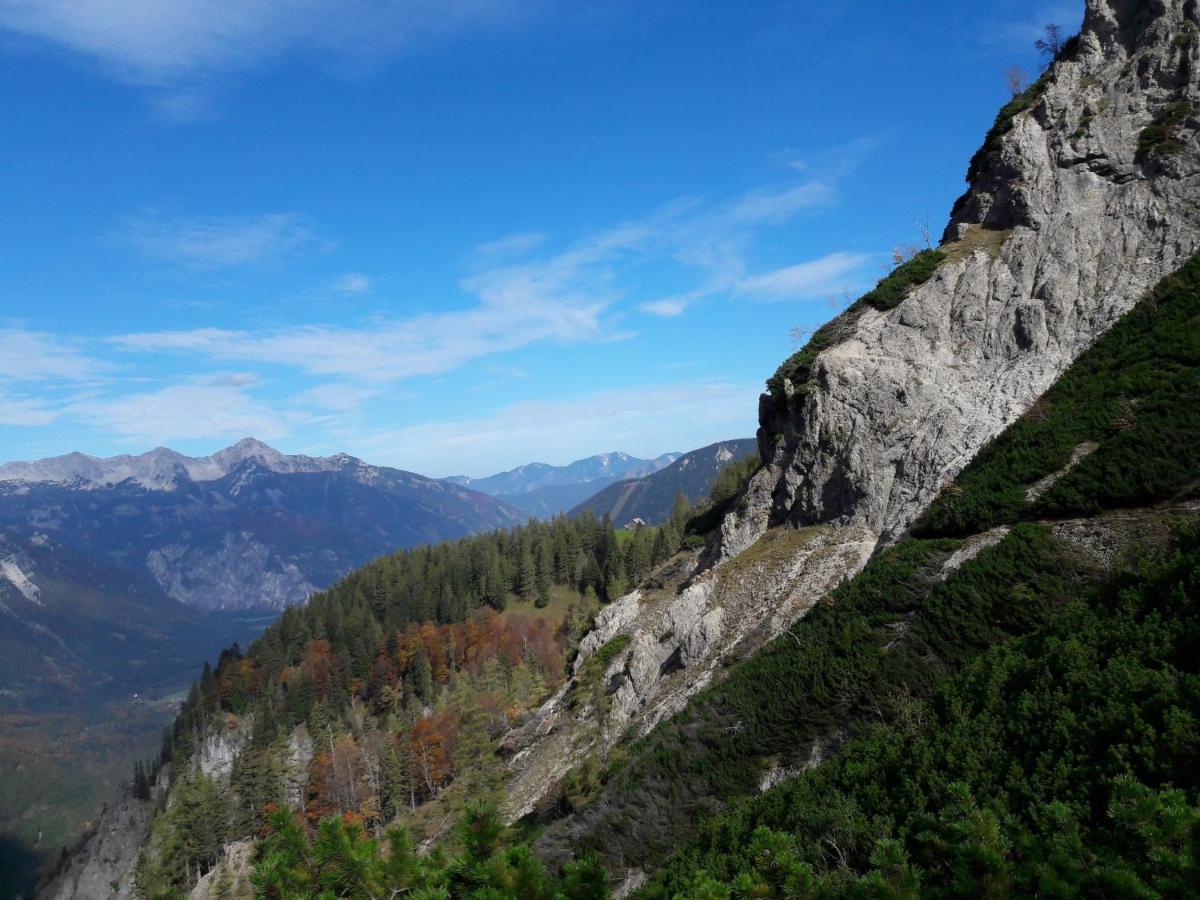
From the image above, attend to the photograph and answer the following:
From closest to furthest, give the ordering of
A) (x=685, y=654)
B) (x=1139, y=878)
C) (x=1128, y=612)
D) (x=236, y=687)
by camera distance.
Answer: (x=1139, y=878) < (x=1128, y=612) < (x=685, y=654) < (x=236, y=687)

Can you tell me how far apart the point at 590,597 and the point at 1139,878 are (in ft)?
363

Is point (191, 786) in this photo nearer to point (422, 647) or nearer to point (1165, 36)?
point (422, 647)

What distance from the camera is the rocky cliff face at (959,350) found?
32.4m

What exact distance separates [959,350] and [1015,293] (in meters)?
4.04

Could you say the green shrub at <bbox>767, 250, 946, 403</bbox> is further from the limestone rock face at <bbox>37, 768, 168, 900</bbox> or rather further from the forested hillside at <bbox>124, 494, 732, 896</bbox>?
the limestone rock face at <bbox>37, 768, 168, 900</bbox>

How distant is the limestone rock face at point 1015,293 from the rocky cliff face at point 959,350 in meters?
0.09

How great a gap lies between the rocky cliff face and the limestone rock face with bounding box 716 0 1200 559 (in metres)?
0.09

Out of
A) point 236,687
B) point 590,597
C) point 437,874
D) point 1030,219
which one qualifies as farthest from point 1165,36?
point 236,687

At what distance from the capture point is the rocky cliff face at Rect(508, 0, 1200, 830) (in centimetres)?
3241

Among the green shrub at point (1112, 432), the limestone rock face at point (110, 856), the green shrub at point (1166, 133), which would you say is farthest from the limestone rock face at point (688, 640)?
the limestone rock face at point (110, 856)

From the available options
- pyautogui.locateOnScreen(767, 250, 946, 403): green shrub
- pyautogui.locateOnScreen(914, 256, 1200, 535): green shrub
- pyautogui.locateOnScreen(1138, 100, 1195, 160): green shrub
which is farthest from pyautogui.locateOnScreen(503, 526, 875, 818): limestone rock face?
pyautogui.locateOnScreen(1138, 100, 1195, 160): green shrub

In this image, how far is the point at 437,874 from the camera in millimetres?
12750

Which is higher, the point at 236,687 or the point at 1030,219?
the point at 1030,219

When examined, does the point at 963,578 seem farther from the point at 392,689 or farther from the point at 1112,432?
the point at 392,689
